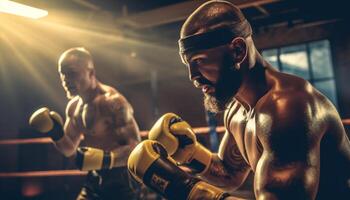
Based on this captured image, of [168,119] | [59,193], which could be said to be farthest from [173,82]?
[168,119]

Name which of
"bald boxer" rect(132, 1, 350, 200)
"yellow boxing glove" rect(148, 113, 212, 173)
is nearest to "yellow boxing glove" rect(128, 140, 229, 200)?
"bald boxer" rect(132, 1, 350, 200)

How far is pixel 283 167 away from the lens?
1.14 metres

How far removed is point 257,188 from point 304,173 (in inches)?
7.0

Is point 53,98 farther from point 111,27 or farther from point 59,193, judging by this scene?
point 111,27

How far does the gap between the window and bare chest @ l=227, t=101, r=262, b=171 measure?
588cm

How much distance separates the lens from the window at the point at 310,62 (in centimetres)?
708

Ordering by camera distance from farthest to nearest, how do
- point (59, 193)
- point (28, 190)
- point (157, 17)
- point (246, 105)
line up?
point (59, 193) < point (28, 190) < point (157, 17) < point (246, 105)

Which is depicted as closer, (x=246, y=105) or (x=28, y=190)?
(x=246, y=105)

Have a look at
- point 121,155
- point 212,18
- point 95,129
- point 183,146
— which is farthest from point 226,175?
point 95,129

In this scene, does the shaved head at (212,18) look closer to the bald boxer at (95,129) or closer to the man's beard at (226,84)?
the man's beard at (226,84)

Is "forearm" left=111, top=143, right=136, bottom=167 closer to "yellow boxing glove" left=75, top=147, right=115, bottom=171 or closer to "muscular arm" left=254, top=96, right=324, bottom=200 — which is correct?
"yellow boxing glove" left=75, top=147, right=115, bottom=171

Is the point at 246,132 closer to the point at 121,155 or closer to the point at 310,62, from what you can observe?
the point at 121,155

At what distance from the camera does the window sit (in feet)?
23.2

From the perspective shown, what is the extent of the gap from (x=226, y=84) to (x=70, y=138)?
248 centimetres
